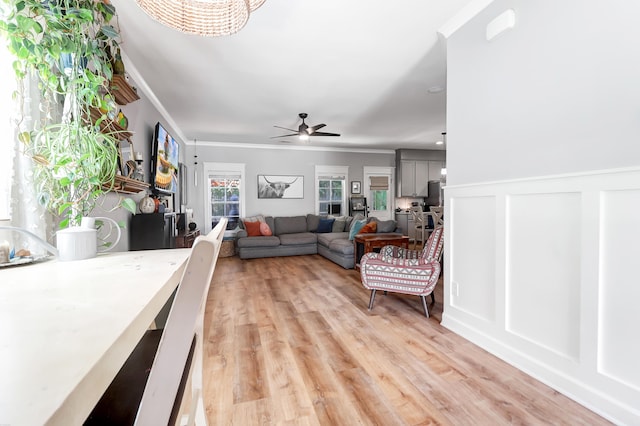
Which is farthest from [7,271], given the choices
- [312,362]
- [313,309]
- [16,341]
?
[313,309]

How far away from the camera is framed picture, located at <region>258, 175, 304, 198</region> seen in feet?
22.5

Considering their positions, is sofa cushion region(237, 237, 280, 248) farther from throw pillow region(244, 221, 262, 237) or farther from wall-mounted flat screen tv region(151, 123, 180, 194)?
wall-mounted flat screen tv region(151, 123, 180, 194)

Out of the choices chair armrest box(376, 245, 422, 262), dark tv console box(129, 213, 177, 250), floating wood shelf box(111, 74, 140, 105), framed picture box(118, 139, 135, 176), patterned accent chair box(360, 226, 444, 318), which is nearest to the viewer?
floating wood shelf box(111, 74, 140, 105)

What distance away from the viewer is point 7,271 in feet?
3.18

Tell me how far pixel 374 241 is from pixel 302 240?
2056mm

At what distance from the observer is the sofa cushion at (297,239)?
19.2 feet

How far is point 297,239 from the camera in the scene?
5941 millimetres

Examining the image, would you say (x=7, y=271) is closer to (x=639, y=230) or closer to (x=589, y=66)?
(x=639, y=230)

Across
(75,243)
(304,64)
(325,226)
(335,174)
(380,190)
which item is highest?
(304,64)

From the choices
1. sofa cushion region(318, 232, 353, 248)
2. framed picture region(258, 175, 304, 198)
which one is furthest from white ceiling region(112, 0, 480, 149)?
sofa cushion region(318, 232, 353, 248)

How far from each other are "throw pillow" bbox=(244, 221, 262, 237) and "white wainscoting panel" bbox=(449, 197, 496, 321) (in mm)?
4268

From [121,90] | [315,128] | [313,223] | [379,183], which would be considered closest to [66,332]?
[121,90]

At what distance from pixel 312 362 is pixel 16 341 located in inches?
70.2

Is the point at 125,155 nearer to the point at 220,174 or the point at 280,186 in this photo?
the point at 220,174
